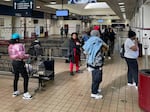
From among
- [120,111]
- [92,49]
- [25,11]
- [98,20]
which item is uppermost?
[98,20]

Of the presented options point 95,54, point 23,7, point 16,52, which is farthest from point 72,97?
point 23,7

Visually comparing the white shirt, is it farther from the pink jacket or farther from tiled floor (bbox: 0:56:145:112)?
the pink jacket

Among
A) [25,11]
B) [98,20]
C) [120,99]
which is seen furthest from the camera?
[98,20]

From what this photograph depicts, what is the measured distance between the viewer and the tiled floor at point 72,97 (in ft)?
16.1

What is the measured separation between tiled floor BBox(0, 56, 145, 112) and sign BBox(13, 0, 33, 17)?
12.4 ft

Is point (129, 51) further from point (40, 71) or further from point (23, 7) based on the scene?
point (23, 7)

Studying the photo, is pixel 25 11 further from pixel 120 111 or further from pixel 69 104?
pixel 120 111

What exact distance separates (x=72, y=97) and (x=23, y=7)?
5.97 metres

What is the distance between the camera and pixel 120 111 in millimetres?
4750

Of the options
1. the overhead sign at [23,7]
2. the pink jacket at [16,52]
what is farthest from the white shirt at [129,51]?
the overhead sign at [23,7]

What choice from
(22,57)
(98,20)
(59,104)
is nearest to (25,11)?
(22,57)

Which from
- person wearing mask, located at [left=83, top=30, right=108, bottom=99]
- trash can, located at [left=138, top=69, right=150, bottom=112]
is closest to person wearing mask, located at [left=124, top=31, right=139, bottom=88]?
person wearing mask, located at [left=83, top=30, right=108, bottom=99]

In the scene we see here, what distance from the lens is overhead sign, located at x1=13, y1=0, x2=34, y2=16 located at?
10.1 meters

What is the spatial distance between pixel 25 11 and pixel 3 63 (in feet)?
10.2
